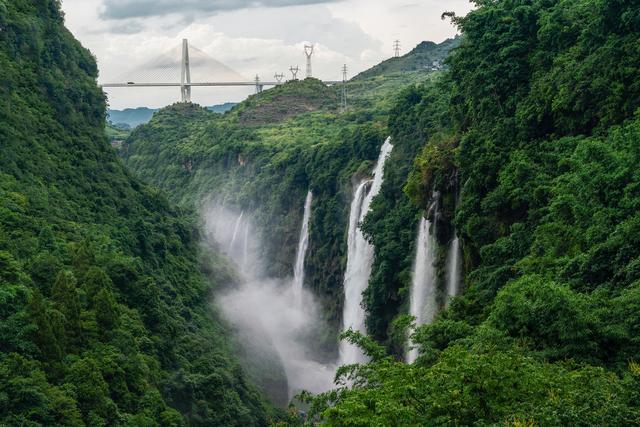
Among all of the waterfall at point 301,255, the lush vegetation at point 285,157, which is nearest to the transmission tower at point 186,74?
the lush vegetation at point 285,157

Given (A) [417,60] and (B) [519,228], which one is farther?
(A) [417,60]

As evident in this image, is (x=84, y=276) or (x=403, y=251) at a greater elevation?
(x=84, y=276)

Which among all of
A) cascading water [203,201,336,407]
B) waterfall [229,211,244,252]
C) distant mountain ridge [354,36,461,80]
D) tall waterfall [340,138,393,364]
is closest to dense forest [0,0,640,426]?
cascading water [203,201,336,407]

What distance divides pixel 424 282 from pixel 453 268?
3.79 meters

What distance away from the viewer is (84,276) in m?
37.6

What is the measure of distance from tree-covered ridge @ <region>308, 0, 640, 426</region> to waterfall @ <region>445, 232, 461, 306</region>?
3.04 ft

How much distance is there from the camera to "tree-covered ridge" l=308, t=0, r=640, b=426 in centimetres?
1927

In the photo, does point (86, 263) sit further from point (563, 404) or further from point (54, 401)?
point (563, 404)

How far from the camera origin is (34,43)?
193 feet

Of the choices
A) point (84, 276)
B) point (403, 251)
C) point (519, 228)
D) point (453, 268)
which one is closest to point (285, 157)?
point (403, 251)

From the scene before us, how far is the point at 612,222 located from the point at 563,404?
469 inches

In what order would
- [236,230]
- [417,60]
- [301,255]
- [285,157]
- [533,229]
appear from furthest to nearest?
[417,60] < [236,230] < [285,157] < [301,255] < [533,229]

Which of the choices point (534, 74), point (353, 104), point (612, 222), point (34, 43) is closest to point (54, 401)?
point (612, 222)

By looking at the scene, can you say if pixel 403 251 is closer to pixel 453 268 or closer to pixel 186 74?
pixel 453 268
